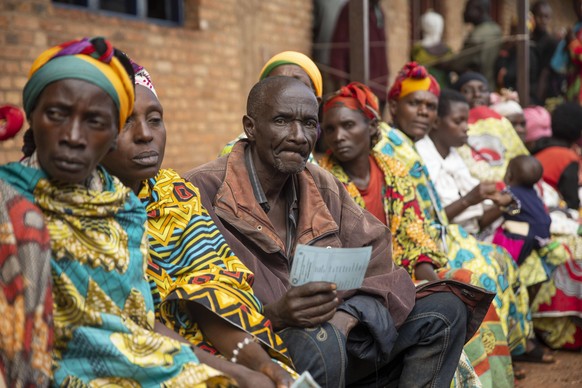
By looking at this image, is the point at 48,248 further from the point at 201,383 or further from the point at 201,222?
the point at 201,222

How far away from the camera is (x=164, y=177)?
2.75m

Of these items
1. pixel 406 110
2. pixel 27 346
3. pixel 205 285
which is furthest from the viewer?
pixel 406 110

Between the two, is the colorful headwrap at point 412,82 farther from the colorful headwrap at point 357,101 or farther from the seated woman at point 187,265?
the seated woman at point 187,265

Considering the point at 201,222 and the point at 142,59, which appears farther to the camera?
the point at 142,59

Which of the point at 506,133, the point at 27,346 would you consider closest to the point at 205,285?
the point at 27,346

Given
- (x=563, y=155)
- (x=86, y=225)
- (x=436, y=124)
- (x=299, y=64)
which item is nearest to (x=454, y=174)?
(x=436, y=124)

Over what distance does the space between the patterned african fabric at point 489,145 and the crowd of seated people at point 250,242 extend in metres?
0.76

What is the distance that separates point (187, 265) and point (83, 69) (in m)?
0.78

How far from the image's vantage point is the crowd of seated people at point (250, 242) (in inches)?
80.4

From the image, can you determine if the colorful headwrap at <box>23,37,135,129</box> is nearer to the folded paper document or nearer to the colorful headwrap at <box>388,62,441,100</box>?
the folded paper document

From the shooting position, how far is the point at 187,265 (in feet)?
8.34

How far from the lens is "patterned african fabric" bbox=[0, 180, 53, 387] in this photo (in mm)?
1881

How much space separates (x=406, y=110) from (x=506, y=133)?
180 cm

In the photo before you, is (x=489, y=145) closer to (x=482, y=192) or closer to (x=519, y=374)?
(x=482, y=192)
